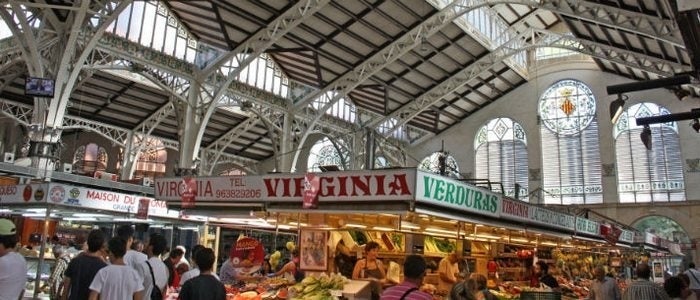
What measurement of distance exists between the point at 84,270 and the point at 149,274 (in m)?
0.85

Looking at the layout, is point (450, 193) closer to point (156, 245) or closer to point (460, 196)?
point (460, 196)

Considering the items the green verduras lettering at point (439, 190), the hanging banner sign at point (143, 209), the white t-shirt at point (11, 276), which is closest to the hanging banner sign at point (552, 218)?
the green verduras lettering at point (439, 190)

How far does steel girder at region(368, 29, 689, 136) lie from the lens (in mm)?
17927

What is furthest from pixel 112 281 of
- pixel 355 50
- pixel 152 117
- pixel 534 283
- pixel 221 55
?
pixel 152 117

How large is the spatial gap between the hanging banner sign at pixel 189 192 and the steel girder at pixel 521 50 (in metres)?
15.4

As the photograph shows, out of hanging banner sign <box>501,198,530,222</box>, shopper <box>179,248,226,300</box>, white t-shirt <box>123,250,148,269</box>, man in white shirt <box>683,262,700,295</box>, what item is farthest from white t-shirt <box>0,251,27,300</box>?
man in white shirt <box>683,262,700,295</box>

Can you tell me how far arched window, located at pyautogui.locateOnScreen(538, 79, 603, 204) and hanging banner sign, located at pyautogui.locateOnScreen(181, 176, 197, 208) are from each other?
2040 centimetres

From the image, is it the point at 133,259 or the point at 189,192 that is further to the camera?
the point at 189,192

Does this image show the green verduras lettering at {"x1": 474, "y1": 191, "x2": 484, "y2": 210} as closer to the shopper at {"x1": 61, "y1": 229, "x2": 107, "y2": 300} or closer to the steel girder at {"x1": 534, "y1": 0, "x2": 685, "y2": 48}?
the shopper at {"x1": 61, "y1": 229, "x2": 107, "y2": 300}

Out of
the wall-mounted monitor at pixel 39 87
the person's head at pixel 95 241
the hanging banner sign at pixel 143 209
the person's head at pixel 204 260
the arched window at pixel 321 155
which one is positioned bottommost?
the person's head at pixel 204 260

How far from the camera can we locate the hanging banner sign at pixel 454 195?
16.4ft

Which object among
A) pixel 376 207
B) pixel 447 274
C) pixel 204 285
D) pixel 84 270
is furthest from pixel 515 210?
pixel 84 270

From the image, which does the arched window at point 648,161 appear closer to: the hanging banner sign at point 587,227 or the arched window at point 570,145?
the arched window at point 570,145

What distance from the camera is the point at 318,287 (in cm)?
604
